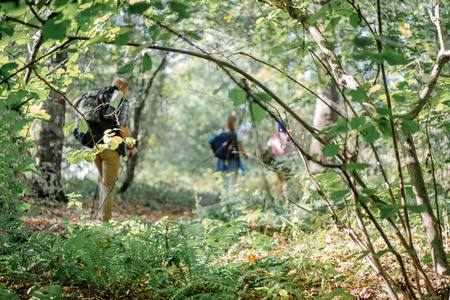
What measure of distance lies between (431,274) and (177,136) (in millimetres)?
19217

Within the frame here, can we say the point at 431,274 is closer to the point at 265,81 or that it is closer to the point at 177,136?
the point at 265,81

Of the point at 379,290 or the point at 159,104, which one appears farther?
the point at 159,104

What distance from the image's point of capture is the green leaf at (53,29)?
1.08m

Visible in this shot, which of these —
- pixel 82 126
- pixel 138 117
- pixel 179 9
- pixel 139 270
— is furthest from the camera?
pixel 138 117

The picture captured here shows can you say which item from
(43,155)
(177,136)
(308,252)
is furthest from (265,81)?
(308,252)

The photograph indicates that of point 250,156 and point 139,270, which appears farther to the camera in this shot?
point 139,270

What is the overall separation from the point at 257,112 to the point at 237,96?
96 mm

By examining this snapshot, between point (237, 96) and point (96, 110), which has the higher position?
point (237, 96)

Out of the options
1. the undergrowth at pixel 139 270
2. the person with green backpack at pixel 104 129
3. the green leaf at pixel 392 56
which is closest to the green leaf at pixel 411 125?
the green leaf at pixel 392 56

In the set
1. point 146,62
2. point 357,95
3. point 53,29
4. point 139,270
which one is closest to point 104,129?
point 139,270

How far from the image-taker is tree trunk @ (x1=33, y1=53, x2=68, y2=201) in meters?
6.07

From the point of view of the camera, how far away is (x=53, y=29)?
1.08 m

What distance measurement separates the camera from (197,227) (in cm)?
240

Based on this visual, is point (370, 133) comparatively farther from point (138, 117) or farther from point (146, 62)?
point (138, 117)
